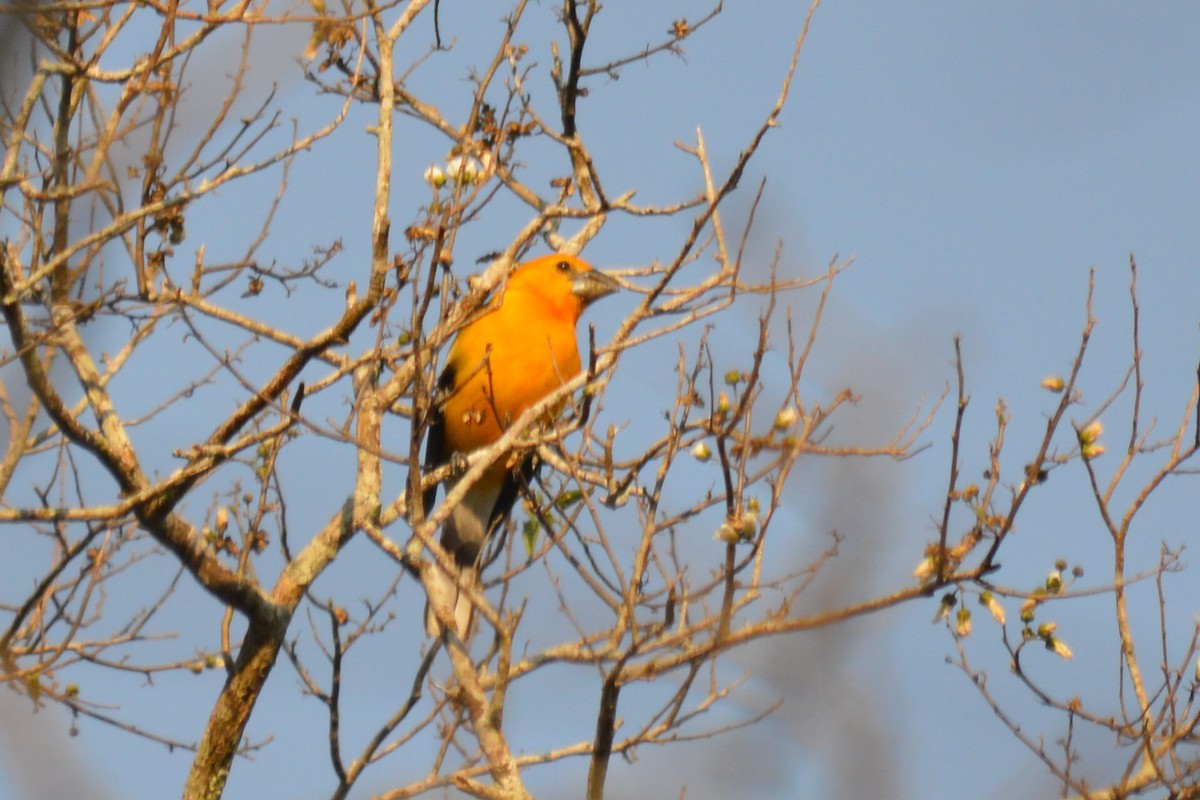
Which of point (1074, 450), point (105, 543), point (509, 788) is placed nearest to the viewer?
point (509, 788)

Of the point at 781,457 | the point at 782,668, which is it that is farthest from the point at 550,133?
the point at 782,668

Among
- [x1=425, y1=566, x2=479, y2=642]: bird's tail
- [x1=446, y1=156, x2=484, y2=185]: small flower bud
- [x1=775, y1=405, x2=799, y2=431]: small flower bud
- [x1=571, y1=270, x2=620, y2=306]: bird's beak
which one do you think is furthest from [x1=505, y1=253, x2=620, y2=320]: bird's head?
[x1=775, y1=405, x2=799, y2=431]: small flower bud

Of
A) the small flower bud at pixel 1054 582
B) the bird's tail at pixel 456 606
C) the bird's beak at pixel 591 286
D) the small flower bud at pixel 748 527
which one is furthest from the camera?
the bird's beak at pixel 591 286

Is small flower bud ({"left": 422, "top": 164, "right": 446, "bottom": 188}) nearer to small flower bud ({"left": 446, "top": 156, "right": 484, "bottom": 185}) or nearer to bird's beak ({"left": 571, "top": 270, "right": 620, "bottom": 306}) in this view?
small flower bud ({"left": 446, "top": 156, "right": 484, "bottom": 185})

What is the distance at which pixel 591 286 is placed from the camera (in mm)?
6738

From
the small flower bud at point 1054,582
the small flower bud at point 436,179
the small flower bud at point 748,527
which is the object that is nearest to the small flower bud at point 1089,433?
the small flower bud at point 1054,582

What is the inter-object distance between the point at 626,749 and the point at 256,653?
1.38 meters

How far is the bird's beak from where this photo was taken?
263 inches

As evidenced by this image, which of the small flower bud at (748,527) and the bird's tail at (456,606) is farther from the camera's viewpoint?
the bird's tail at (456,606)

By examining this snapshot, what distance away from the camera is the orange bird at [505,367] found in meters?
6.43

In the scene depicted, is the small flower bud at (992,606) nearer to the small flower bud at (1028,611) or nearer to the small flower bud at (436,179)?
the small flower bud at (1028,611)

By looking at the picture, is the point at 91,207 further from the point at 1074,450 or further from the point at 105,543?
the point at 1074,450

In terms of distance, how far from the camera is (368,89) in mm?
5840

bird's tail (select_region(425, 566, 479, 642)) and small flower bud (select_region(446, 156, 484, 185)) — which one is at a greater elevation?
small flower bud (select_region(446, 156, 484, 185))
